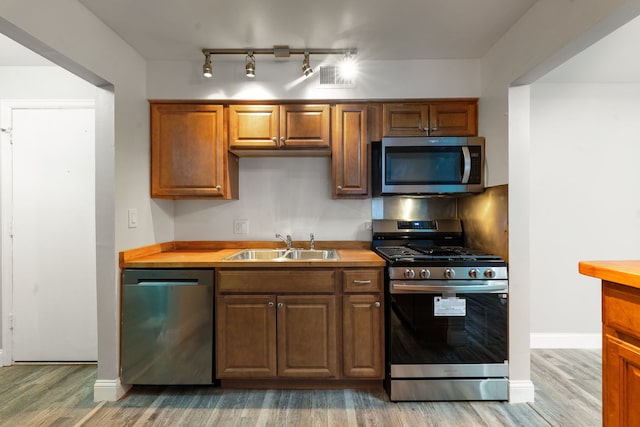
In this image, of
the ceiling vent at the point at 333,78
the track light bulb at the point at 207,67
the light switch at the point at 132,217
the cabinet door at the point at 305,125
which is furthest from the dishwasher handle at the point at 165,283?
the ceiling vent at the point at 333,78

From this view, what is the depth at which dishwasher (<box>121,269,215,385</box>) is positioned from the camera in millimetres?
2268

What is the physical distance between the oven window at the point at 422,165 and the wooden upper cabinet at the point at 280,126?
510 mm

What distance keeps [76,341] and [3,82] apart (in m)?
2.12

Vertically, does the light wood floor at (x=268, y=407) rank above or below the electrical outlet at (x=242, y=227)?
below

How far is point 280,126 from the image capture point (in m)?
2.61

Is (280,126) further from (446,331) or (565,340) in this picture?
(565,340)

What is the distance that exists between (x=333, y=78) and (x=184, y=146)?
1234mm

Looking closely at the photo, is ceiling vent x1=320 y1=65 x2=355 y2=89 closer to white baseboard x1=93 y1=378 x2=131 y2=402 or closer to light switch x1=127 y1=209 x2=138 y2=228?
light switch x1=127 y1=209 x2=138 y2=228

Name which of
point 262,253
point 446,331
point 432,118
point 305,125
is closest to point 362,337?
point 446,331

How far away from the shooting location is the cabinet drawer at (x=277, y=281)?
2.28m

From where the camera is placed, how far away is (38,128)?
2.70 m

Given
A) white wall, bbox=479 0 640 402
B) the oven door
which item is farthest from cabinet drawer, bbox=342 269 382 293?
white wall, bbox=479 0 640 402

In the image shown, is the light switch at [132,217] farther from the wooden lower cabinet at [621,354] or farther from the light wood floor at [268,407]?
the wooden lower cabinet at [621,354]

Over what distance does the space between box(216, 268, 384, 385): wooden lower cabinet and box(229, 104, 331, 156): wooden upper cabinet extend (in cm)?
97
